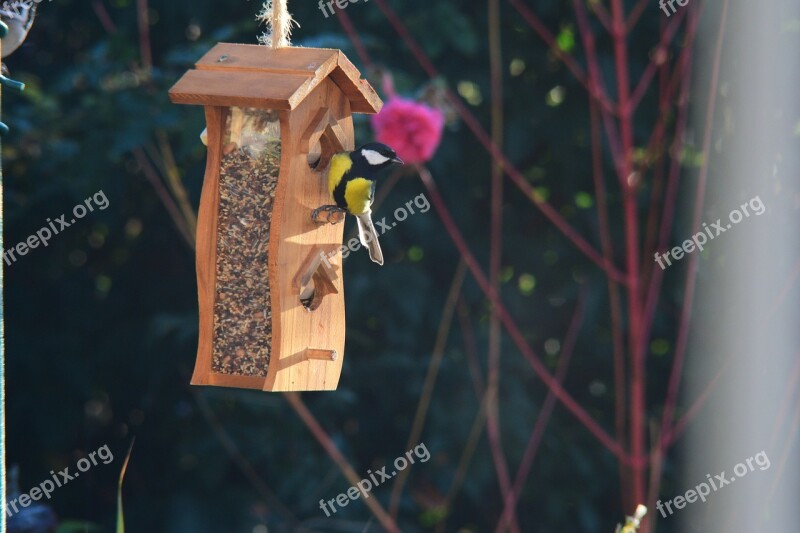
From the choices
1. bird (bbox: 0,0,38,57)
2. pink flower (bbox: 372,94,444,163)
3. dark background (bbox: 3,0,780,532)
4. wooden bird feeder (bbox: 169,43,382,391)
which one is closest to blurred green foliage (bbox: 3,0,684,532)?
dark background (bbox: 3,0,780,532)

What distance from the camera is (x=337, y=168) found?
1.77 metres

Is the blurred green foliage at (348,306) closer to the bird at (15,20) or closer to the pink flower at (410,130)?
the pink flower at (410,130)

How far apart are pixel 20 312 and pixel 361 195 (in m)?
2.33

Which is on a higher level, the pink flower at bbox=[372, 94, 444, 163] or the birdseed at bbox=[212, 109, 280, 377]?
the pink flower at bbox=[372, 94, 444, 163]

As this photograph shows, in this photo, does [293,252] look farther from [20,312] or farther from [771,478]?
[20,312]

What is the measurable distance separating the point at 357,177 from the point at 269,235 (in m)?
0.18

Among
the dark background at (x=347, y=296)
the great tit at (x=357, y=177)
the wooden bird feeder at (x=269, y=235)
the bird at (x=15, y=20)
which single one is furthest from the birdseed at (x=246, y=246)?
the dark background at (x=347, y=296)

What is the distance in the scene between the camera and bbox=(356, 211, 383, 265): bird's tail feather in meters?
1.80

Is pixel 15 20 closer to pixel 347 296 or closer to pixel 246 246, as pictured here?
pixel 246 246

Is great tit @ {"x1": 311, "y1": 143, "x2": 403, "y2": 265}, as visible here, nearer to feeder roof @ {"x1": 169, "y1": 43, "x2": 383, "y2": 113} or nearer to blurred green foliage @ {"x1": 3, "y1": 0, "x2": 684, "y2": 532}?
feeder roof @ {"x1": 169, "y1": 43, "x2": 383, "y2": 113}

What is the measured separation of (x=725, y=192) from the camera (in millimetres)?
3041

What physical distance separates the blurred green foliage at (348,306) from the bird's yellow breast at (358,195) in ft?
4.73

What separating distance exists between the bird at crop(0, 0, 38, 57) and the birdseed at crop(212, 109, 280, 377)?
483 millimetres

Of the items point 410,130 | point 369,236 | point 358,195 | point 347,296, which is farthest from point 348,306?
point 358,195
